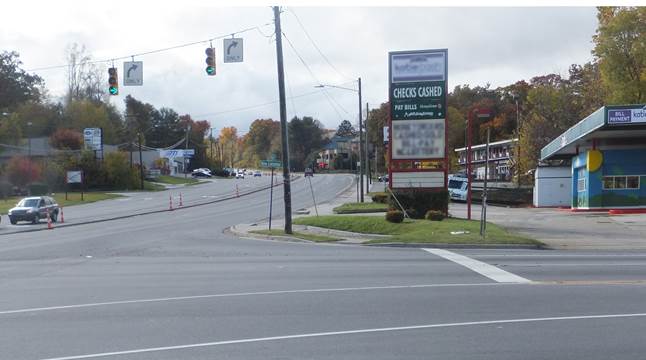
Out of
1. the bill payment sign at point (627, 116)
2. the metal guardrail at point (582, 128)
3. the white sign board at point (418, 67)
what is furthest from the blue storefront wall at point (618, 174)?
the white sign board at point (418, 67)

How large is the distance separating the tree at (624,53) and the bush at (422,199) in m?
23.0

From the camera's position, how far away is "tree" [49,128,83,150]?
9388 cm

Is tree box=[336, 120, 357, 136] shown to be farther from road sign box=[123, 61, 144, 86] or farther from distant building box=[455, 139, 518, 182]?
road sign box=[123, 61, 144, 86]

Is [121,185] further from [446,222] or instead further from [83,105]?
[446,222]

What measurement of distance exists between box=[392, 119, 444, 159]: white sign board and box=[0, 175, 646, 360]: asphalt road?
1341 centimetres

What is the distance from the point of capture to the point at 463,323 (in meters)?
9.47

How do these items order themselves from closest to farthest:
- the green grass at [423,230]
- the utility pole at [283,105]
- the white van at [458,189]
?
the green grass at [423,230], the utility pole at [283,105], the white van at [458,189]

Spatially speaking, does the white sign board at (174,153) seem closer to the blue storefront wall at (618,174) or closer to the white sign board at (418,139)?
the blue storefront wall at (618,174)

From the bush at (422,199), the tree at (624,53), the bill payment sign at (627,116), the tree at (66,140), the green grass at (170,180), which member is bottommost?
the green grass at (170,180)

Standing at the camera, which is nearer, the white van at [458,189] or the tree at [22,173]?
the white van at [458,189]

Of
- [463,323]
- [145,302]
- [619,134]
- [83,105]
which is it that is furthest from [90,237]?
[83,105]

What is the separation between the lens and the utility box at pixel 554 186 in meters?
51.0

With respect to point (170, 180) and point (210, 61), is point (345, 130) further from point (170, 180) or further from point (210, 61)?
point (210, 61)

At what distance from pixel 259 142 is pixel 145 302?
16452cm
